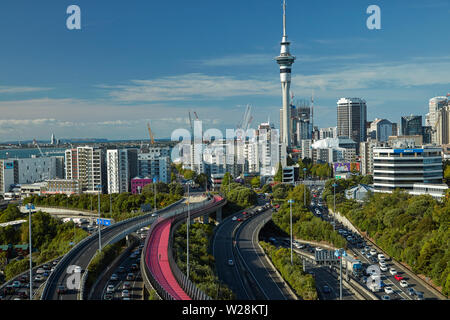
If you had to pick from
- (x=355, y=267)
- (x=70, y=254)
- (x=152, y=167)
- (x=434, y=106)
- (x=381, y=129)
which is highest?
(x=434, y=106)

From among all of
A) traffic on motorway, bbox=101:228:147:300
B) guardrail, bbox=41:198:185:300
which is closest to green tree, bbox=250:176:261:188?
guardrail, bbox=41:198:185:300

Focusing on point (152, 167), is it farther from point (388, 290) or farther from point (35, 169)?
point (388, 290)

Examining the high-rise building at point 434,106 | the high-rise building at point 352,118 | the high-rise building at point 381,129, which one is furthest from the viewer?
the high-rise building at point 352,118

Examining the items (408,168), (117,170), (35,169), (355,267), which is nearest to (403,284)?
(355,267)

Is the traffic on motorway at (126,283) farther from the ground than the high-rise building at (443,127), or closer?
closer

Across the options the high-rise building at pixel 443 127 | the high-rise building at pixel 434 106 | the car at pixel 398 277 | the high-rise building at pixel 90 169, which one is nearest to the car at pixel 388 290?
the car at pixel 398 277

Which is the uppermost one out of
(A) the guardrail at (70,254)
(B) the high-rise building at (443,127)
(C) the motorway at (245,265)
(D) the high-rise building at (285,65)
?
(D) the high-rise building at (285,65)

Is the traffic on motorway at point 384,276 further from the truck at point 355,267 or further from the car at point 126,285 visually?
the car at point 126,285
